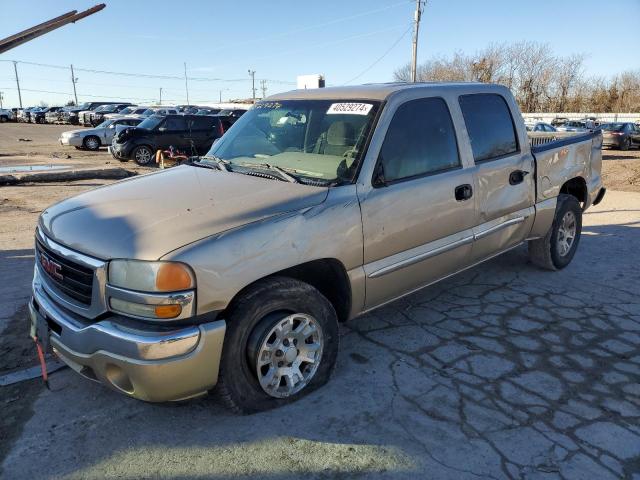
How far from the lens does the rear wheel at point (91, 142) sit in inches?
915

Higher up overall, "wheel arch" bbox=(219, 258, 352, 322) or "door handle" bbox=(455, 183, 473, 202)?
"door handle" bbox=(455, 183, 473, 202)

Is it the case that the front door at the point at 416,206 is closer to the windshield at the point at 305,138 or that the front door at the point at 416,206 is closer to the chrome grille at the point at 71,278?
the windshield at the point at 305,138

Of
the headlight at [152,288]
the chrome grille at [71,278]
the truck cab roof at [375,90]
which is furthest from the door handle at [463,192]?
the chrome grille at [71,278]

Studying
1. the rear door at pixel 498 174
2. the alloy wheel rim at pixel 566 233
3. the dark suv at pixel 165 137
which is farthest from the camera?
the dark suv at pixel 165 137

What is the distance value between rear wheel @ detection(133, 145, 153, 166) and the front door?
15.3 meters

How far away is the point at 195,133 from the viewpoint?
18328mm

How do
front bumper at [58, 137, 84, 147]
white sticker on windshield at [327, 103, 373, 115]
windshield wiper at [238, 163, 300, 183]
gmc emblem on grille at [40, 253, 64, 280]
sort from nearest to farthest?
gmc emblem on grille at [40, 253, 64, 280]
windshield wiper at [238, 163, 300, 183]
white sticker on windshield at [327, 103, 373, 115]
front bumper at [58, 137, 84, 147]

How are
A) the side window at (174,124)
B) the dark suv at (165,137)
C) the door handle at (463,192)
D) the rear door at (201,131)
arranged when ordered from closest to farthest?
the door handle at (463,192)
the dark suv at (165,137)
the side window at (174,124)
the rear door at (201,131)

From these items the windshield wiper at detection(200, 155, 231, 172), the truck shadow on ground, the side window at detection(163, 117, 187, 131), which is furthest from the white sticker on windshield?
the side window at detection(163, 117, 187, 131)

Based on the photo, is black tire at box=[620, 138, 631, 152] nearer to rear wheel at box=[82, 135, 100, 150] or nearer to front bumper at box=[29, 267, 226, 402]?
rear wheel at box=[82, 135, 100, 150]

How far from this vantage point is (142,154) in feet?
57.5

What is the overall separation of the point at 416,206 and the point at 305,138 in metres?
0.97

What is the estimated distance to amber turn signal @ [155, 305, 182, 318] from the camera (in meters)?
2.52

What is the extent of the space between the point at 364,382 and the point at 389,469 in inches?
32.8
